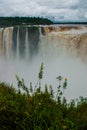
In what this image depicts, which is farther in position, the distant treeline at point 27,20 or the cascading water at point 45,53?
the distant treeline at point 27,20

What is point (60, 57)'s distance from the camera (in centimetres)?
2712

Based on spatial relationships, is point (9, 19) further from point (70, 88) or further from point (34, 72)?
point (70, 88)

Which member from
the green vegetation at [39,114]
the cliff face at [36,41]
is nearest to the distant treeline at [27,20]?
the cliff face at [36,41]

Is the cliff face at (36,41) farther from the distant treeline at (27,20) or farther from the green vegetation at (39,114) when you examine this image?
the distant treeline at (27,20)

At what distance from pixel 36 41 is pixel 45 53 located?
1.18 metres

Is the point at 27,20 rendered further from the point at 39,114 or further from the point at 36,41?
the point at 39,114

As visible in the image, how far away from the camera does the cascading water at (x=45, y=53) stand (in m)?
25.0

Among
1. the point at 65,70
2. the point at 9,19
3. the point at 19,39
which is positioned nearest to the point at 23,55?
Result: the point at 19,39

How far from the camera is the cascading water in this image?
2497cm

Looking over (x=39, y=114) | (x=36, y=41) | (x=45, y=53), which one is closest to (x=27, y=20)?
(x=36, y=41)

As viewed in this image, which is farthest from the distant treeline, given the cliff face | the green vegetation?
the green vegetation

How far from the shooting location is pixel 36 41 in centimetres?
2897

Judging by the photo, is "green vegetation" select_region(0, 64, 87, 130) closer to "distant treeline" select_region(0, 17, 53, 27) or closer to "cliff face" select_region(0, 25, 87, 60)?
"cliff face" select_region(0, 25, 87, 60)

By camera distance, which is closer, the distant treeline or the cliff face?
the cliff face
